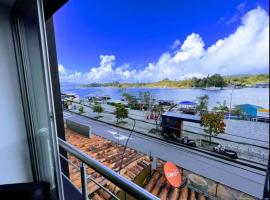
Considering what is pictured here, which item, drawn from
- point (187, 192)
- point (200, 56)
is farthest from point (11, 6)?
point (187, 192)

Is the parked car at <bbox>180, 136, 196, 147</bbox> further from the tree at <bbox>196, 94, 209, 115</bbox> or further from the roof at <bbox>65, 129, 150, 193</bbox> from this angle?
the roof at <bbox>65, 129, 150, 193</bbox>

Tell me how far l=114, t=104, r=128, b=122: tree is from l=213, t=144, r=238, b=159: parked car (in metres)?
0.96

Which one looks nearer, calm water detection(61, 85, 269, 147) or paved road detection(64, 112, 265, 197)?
calm water detection(61, 85, 269, 147)

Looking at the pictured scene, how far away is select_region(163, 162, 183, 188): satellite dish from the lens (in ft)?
6.19

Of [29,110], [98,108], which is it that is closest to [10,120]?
[29,110]

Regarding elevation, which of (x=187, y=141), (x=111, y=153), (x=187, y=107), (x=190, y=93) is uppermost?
(x=190, y=93)

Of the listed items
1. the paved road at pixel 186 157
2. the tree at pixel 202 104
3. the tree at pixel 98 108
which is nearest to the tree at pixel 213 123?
the tree at pixel 202 104

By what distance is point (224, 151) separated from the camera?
1.13 metres

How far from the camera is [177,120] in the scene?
142 centimetres

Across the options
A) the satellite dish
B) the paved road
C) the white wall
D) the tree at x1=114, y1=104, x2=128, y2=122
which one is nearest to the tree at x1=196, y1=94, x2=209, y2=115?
the paved road

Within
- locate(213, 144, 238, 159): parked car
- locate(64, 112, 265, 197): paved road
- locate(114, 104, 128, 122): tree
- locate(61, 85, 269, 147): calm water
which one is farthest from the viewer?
locate(114, 104, 128, 122): tree

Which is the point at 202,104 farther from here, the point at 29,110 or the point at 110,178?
the point at 29,110

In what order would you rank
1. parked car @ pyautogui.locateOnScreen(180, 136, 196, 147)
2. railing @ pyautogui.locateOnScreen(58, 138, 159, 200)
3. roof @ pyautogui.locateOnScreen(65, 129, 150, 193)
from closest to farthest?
railing @ pyautogui.locateOnScreen(58, 138, 159, 200) → parked car @ pyautogui.locateOnScreen(180, 136, 196, 147) → roof @ pyautogui.locateOnScreen(65, 129, 150, 193)

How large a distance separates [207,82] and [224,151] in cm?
48
